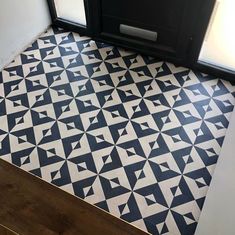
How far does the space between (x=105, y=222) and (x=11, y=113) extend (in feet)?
3.32

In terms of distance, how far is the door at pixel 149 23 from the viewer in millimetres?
1946

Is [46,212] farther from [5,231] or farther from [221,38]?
[221,38]

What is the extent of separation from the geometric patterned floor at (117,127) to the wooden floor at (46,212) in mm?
116

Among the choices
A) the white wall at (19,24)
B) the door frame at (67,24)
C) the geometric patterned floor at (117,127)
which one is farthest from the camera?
the door frame at (67,24)

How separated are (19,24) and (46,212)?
145 centimetres

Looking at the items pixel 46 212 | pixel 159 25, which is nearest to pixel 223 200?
pixel 46 212

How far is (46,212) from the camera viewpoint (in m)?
1.51

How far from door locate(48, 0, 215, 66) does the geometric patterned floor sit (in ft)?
0.36

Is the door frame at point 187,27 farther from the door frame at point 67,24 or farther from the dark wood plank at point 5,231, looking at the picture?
the dark wood plank at point 5,231

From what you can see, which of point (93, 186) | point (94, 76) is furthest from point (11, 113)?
point (93, 186)

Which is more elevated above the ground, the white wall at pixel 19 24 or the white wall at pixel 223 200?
the white wall at pixel 223 200

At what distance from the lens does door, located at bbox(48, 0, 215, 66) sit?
1.95 m

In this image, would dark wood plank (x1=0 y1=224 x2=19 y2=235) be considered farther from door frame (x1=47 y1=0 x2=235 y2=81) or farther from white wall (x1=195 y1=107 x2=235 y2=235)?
door frame (x1=47 y1=0 x2=235 y2=81)

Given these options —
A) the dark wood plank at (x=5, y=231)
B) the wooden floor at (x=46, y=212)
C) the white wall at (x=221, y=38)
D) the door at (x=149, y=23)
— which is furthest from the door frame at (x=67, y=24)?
the dark wood plank at (x=5, y=231)
